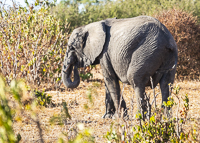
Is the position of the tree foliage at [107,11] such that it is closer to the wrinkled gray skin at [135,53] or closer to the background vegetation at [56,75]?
the background vegetation at [56,75]

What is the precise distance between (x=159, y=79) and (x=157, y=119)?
1.50 meters

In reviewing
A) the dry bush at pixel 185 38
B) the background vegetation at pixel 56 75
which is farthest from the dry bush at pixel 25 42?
the dry bush at pixel 185 38

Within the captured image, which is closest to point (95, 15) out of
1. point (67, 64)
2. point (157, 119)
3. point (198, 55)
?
point (198, 55)

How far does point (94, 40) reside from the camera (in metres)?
4.99

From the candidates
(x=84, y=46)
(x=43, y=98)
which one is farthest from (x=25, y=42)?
(x=84, y=46)

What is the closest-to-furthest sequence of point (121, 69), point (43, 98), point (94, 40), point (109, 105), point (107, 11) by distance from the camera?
point (121, 69), point (94, 40), point (109, 105), point (43, 98), point (107, 11)

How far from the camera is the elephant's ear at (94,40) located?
486 centimetres

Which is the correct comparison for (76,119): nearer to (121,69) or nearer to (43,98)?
(121,69)

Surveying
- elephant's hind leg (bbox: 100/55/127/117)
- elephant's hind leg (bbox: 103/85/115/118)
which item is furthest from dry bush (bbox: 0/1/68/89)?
elephant's hind leg (bbox: 100/55/127/117)

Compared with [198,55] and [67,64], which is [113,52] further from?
[198,55]

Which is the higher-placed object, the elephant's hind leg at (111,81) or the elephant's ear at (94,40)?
the elephant's ear at (94,40)

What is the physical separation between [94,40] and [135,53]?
0.88m

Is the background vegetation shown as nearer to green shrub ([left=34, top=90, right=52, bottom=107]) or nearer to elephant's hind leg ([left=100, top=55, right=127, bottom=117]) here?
green shrub ([left=34, top=90, right=52, bottom=107])

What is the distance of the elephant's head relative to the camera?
4.91 meters
